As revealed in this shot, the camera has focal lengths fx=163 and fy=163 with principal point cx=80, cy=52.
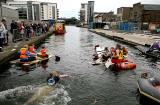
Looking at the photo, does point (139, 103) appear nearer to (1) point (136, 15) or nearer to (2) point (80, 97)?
(2) point (80, 97)

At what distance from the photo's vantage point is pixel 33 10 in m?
146

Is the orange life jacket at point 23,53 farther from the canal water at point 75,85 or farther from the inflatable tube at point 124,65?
the inflatable tube at point 124,65

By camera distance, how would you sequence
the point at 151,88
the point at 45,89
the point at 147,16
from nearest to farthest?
the point at 151,88 < the point at 45,89 < the point at 147,16

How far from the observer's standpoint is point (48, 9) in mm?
169750

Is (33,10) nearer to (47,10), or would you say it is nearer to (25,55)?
(47,10)

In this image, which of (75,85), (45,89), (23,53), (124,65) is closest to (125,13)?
(124,65)

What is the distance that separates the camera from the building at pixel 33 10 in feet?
458

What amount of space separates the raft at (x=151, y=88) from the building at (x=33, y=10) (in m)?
142

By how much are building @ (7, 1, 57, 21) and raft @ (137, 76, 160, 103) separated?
465 ft

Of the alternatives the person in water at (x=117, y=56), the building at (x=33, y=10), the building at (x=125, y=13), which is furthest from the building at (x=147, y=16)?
the building at (x=33, y=10)

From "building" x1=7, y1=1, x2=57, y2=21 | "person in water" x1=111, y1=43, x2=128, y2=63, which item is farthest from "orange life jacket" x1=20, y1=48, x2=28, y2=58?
"building" x1=7, y1=1, x2=57, y2=21

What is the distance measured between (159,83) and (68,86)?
459 centimetres

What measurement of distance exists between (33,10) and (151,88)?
15140cm

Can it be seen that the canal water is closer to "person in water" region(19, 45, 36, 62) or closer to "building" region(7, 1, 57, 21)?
"person in water" region(19, 45, 36, 62)
